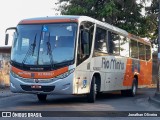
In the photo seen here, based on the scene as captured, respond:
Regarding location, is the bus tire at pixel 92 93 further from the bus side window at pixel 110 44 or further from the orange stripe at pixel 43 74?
the bus side window at pixel 110 44

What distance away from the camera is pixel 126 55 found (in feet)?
74.0

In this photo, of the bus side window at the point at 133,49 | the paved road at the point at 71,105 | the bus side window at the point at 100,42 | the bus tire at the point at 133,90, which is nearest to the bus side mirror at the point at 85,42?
the bus side window at the point at 100,42

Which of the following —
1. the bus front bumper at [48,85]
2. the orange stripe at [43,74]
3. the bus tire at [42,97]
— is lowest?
A: the bus tire at [42,97]

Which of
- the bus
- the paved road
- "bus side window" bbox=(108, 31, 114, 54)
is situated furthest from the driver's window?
"bus side window" bbox=(108, 31, 114, 54)

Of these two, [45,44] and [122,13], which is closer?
[45,44]

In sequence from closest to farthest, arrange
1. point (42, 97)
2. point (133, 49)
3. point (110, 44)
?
point (42, 97)
point (110, 44)
point (133, 49)

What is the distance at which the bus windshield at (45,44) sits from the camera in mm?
15789

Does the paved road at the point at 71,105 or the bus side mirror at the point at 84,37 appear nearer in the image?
the paved road at the point at 71,105

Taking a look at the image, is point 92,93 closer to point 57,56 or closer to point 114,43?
point 57,56

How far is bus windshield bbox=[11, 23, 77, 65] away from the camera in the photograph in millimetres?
15789

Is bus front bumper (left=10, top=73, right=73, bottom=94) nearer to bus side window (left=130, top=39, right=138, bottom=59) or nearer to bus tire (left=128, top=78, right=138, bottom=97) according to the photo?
bus side window (left=130, top=39, right=138, bottom=59)

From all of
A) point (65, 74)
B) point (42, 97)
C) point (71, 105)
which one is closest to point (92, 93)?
point (71, 105)

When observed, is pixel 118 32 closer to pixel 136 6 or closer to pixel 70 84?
pixel 70 84

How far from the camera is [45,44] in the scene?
52.4 ft
